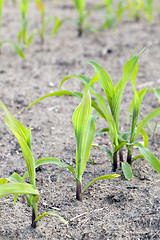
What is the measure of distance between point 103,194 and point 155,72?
1713mm

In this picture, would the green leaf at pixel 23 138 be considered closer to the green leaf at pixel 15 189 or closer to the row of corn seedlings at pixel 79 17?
the green leaf at pixel 15 189

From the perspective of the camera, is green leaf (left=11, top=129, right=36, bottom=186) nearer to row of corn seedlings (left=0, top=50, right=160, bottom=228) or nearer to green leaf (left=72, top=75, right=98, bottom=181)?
row of corn seedlings (left=0, top=50, right=160, bottom=228)

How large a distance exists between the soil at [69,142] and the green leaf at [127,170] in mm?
58

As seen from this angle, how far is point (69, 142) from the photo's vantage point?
7.07 feet

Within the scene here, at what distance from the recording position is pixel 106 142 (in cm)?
215

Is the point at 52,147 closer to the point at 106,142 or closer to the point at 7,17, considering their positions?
the point at 106,142

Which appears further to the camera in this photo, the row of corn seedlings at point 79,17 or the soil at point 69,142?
the row of corn seedlings at point 79,17

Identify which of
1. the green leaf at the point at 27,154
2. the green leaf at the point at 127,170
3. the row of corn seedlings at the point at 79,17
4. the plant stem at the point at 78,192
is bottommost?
the plant stem at the point at 78,192

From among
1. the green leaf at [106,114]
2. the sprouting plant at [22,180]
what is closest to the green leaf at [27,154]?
the sprouting plant at [22,180]

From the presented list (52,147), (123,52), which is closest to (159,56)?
(123,52)

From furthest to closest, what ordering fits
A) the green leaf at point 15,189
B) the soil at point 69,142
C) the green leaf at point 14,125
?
the soil at point 69,142 → the green leaf at point 14,125 → the green leaf at point 15,189

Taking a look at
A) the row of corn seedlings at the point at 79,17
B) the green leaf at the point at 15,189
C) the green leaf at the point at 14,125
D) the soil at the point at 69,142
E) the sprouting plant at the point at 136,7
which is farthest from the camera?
the sprouting plant at the point at 136,7

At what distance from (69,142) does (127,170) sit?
21.1 inches

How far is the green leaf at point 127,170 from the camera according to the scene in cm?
172
